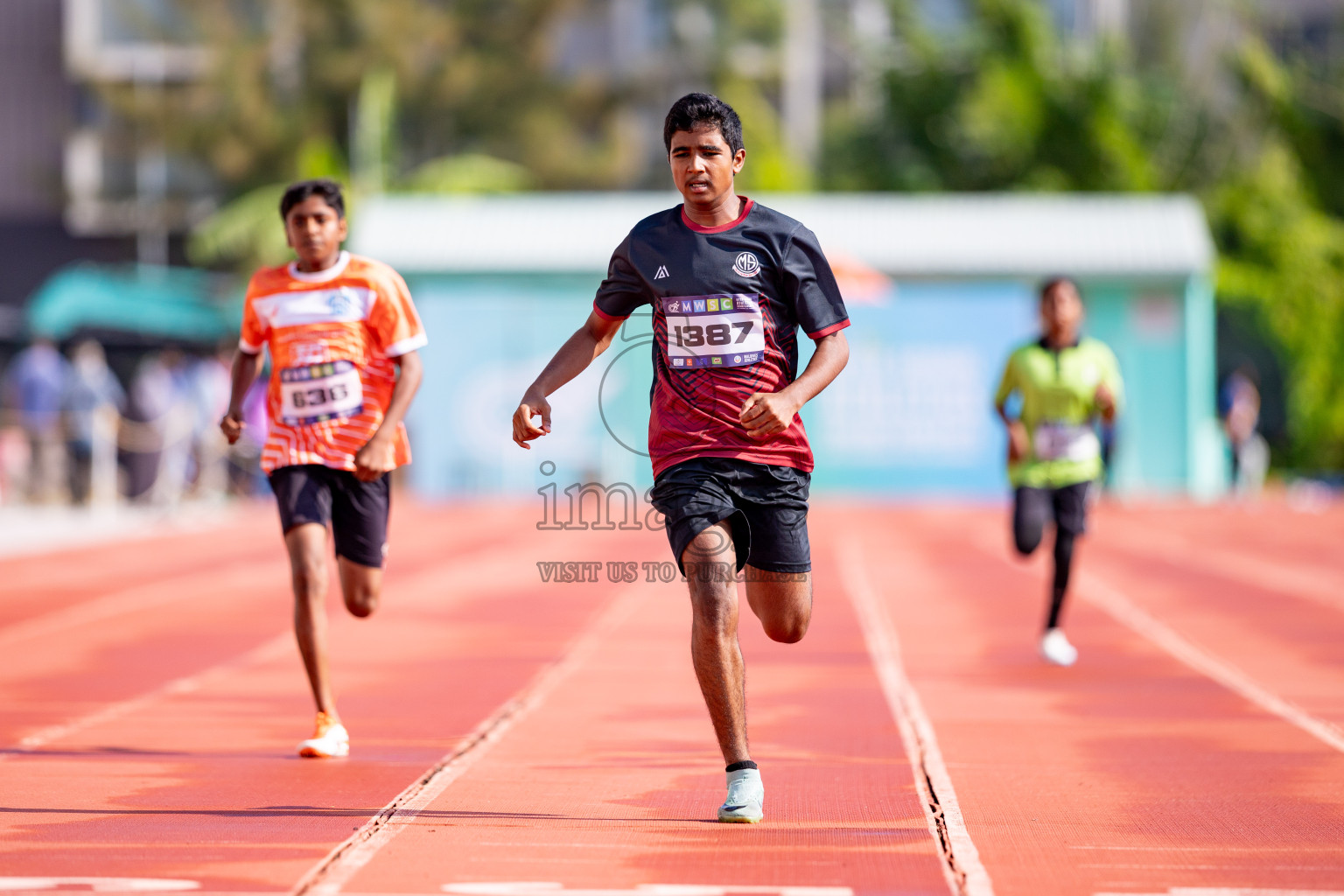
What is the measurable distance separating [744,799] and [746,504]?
0.83 metres

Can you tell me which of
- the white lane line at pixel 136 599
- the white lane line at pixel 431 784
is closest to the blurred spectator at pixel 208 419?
the white lane line at pixel 136 599

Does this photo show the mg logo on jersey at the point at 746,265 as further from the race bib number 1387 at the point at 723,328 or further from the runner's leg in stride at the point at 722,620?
the runner's leg in stride at the point at 722,620

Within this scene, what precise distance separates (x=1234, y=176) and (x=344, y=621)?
29.0 metres

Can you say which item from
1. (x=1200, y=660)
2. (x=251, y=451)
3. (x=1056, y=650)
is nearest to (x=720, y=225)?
(x=1056, y=650)

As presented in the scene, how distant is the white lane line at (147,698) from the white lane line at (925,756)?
3.19 metres

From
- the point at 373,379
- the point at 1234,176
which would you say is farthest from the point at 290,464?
the point at 1234,176

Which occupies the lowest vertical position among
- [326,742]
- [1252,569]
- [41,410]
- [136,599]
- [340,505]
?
[1252,569]

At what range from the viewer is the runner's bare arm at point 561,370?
18.4 feet

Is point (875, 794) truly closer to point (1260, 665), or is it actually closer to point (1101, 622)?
point (1260, 665)

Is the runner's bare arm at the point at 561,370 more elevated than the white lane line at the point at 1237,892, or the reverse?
the runner's bare arm at the point at 561,370

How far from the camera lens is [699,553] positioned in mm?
5430

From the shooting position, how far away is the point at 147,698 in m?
8.55

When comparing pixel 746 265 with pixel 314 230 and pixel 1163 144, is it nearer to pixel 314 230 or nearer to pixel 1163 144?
pixel 314 230

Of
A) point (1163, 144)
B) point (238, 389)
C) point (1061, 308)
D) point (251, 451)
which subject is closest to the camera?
point (238, 389)
